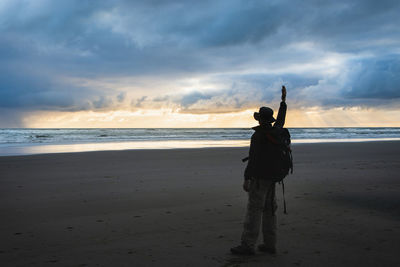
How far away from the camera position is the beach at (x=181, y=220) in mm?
4352

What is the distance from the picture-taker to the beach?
435 centimetres

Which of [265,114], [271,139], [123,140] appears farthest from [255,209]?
[123,140]

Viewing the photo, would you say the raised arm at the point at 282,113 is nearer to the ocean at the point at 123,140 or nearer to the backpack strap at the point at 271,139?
the backpack strap at the point at 271,139

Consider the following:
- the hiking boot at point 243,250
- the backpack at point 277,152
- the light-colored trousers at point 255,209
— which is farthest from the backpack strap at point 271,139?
the hiking boot at point 243,250

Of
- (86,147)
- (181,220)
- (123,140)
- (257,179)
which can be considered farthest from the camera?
(123,140)

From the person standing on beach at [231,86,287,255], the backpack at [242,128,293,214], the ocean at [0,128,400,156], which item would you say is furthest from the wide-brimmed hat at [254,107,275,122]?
the ocean at [0,128,400,156]

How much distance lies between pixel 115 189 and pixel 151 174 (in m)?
2.69

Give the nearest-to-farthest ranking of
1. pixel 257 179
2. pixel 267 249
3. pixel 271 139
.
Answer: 1. pixel 271 139
2. pixel 257 179
3. pixel 267 249

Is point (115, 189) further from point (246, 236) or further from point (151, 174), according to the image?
point (246, 236)

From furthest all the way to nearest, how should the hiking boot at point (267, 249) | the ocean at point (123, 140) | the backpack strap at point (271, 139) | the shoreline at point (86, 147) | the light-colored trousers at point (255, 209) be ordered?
the ocean at point (123, 140), the shoreline at point (86, 147), the hiking boot at point (267, 249), the light-colored trousers at point (255, 209), the backpack strap at point (271, 139)

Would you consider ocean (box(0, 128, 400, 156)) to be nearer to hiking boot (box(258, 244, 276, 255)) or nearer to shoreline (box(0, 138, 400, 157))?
shoreline (box(0, 138, 400, 157))

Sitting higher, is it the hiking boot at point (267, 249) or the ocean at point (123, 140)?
the ocean at point (123, 140)

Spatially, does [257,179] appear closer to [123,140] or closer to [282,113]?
[282,113]

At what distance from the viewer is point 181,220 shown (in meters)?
6.02
